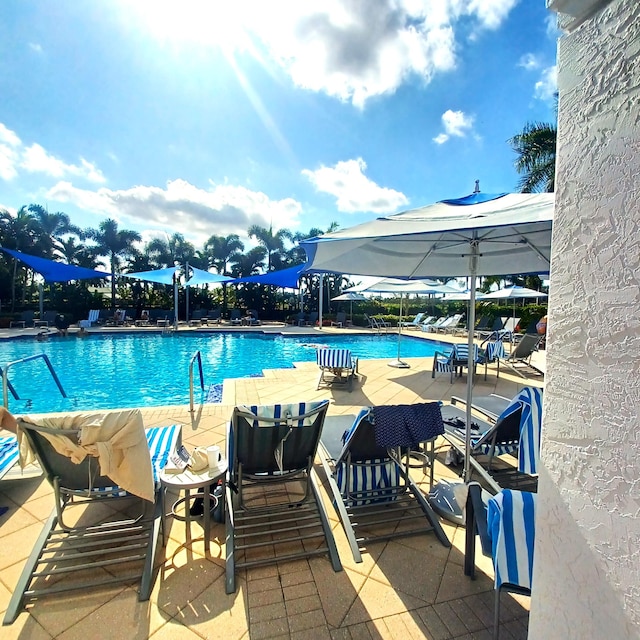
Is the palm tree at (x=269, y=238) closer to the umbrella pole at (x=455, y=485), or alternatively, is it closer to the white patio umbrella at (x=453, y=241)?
the white patio umbrella at (x=453, y=241)

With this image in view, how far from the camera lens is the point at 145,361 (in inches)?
420

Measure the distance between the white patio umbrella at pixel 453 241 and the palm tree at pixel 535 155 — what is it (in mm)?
12727

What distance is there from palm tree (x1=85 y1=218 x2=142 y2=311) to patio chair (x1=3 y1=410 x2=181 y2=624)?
87.1ft

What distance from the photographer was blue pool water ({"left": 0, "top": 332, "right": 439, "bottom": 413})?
283 inches

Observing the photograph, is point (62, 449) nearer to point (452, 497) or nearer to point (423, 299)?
point (452, 497)

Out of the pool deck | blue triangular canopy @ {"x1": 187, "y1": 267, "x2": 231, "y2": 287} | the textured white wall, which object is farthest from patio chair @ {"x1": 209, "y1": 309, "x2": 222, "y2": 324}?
the textured white wall

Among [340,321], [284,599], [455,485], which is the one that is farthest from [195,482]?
[340,321]

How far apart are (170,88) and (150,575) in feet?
25.7

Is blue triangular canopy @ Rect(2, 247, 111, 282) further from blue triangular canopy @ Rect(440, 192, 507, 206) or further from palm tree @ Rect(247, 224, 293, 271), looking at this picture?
blue triangular canopy @ Rect(440, 192, 507, 206)

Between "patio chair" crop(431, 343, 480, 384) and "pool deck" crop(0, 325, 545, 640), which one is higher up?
"patio chair" crop(431, 343, 480, 384)

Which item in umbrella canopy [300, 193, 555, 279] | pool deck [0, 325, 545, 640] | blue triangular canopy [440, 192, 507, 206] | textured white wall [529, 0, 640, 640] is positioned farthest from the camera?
blue triangular canopy [440, 192, 507, 206]

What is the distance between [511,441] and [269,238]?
26.3m

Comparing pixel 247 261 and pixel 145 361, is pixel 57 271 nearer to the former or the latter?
pixel 145 361

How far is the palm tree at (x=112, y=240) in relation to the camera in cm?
2478
